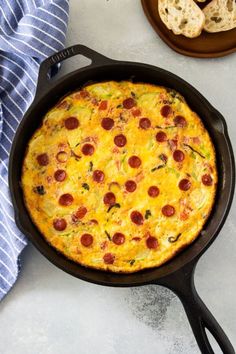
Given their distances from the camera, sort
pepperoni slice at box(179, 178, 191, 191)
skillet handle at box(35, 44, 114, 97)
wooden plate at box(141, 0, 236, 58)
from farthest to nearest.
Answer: wooden plate at box(141, 0, 236, 58) < pepperoni slice at box(179, 178, 191, 191) < skillet handle at box(35, 44, 114, 97)

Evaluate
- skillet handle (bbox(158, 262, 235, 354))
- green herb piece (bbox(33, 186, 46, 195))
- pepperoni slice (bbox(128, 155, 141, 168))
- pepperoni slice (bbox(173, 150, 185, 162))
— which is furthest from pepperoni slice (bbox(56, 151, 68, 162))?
skillet handle (bbox(158, 262, 235, 354))

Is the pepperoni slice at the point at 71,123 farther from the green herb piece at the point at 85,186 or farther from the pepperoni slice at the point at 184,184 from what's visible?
the pepperoni slice at the point at 184,184

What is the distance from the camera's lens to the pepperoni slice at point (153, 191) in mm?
1937

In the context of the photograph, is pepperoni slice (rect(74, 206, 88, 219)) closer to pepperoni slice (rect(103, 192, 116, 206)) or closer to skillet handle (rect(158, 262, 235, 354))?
pepperoni slice (rect(103, 192, 116, 206))

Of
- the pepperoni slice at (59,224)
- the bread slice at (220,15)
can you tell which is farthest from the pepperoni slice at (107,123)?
the bread slice at (220,15)

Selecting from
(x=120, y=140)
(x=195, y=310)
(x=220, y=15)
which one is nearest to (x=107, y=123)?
(x=120, y=140)

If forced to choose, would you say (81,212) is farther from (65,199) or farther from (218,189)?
(218,189)

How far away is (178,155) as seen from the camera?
6.38 ft

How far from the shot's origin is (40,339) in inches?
81.7

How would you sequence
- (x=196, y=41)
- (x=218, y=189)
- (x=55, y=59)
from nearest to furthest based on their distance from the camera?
(x=55, y=59), (x=218, y=189), (x=196, y=41)

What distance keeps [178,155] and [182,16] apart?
0.46 m

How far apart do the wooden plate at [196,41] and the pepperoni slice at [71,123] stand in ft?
1.40

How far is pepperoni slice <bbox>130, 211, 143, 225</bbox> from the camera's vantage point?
1.94 m

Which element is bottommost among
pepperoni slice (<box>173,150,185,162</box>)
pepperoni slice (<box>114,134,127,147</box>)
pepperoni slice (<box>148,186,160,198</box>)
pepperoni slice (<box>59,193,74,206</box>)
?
pepperoni slice (<box>148,186,160,198</box>)
